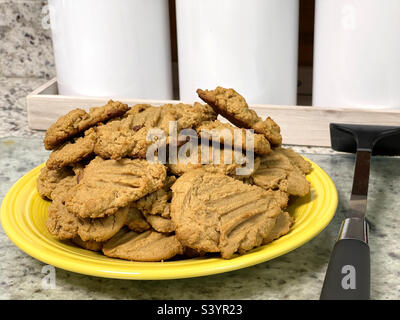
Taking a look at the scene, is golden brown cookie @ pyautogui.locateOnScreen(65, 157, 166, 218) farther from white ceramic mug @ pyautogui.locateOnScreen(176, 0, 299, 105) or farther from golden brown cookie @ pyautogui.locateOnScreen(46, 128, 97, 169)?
white ceramic mug @ pyautogui.locateOnScreen(176, 0, 299, 105)

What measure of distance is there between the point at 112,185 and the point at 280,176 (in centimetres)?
18

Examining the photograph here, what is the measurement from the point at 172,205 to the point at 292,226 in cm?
13

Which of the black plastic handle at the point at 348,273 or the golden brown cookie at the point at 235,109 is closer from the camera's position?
the black plastic handle at the point at 348,273

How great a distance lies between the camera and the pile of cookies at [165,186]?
1.69ft

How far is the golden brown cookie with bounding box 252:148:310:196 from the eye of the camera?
1.95 feet

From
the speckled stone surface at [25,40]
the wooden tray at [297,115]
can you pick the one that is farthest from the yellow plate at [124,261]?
the speckled stone surface at [25,40]

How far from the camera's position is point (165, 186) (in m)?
0.56

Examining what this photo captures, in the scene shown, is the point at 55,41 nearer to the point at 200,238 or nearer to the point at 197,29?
the point at 197,29

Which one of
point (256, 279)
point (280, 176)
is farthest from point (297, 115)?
point (256, 279)

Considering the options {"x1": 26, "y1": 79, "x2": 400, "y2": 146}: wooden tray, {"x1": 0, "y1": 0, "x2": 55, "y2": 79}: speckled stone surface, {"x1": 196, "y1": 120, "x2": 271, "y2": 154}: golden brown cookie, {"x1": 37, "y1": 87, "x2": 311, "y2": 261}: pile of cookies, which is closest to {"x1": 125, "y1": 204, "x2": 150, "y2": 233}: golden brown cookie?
{"x1": 37, "y1": 87, "x2": 311, "y2": 261}: pile of cookies

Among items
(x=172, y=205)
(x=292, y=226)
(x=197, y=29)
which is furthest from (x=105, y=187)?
(x=197, y=29)

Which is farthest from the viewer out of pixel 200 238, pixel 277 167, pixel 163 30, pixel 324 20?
pixel 163 30

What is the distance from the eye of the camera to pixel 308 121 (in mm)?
892

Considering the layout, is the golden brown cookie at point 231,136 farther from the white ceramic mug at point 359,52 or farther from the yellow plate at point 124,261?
the white ceramic mug at point 359,52
